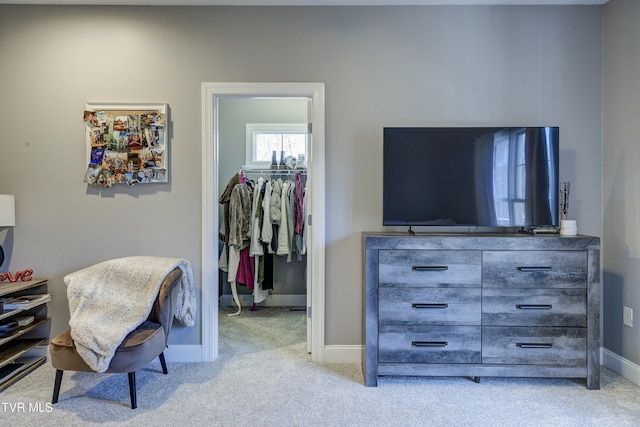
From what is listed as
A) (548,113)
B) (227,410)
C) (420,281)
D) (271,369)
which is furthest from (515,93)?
(227,410)

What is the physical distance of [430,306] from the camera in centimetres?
236

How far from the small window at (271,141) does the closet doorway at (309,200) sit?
1.55 metres

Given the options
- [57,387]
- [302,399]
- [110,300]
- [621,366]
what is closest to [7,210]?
[110,300]

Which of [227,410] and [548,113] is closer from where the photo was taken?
[227,410]

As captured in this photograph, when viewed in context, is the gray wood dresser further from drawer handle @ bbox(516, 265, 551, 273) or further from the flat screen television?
the flat screen television

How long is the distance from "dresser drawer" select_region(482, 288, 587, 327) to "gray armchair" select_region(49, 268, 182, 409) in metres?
1.98

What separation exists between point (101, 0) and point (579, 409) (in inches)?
158

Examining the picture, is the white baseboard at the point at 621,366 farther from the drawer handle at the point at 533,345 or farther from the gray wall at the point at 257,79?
the gray wall at the point at 257,79

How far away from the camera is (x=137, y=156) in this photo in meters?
2.70

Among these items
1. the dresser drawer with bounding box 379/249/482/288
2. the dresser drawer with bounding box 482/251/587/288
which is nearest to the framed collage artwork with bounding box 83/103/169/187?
the dresser drawer with bounding box 379/249/482/288

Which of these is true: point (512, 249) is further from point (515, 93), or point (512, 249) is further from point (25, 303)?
point (25, 303)

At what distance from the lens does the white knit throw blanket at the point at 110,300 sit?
6.72 feet

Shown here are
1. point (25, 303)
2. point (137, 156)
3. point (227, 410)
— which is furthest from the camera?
point (137, 156)

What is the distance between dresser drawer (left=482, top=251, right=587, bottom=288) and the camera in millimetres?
2312
